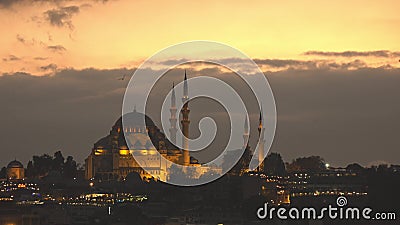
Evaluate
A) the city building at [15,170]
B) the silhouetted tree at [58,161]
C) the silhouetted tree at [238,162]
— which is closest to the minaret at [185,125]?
the silhouetted tree at [238,162]

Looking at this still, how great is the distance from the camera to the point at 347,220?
207ft

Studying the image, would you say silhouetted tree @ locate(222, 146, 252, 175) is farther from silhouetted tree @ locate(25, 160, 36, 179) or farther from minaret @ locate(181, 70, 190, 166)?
silhouetted tree @ locate(25, 160, 36, 179)

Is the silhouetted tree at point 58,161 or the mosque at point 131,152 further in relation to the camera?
the silhouetted tree at point 58,161

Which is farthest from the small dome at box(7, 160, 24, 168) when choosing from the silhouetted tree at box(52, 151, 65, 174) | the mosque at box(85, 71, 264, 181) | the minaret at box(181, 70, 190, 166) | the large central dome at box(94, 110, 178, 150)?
the minaret at box(181, 70, 190, 166)

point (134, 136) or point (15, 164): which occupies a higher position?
point (134, 136)

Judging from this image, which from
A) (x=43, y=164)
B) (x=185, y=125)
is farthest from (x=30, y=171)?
(x=185, y=125)

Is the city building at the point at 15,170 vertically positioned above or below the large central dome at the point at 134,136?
below

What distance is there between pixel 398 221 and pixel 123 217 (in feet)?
50.5

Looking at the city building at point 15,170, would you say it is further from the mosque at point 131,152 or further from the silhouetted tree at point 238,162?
the silhouetted tree at point 238,162

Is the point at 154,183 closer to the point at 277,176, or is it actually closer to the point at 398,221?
the point at 277,176

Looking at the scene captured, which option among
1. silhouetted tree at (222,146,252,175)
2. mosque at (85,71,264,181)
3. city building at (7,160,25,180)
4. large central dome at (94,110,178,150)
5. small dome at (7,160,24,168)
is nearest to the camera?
Answer: silhouetted tree at (222,146,252,175)

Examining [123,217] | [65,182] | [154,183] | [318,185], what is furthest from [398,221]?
[65,182]

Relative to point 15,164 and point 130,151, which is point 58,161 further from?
point 130,151

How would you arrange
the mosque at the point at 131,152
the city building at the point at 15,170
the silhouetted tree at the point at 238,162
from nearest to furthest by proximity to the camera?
the silhouetted tree at the point at 238,162, the mosque at the point at 131,152, the city building at the point at 15,170
